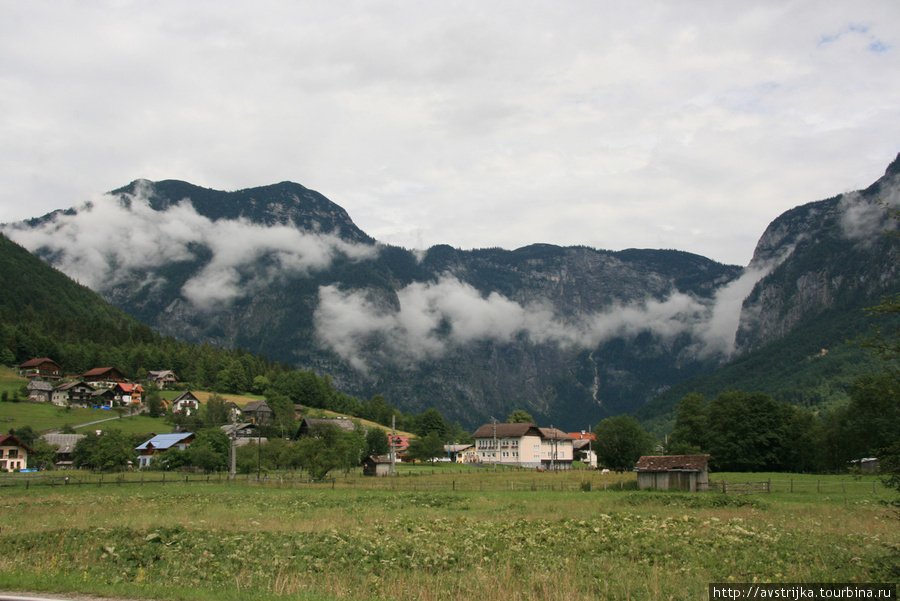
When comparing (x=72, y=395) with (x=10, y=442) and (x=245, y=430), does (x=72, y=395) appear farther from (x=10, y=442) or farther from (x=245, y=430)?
(x=10, y=442)

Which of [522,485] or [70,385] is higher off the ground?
[70,385]

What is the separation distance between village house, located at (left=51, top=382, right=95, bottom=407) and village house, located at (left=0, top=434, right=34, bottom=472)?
3869cm

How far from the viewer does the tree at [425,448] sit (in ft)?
430

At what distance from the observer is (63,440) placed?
98875 millimetres

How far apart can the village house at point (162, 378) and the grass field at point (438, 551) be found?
13378cm

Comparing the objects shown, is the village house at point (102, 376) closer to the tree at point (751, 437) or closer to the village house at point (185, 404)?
the village house at point (185, 404)

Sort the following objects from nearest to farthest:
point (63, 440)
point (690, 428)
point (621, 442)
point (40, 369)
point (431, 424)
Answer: point (621, 442) → point (63, 440) → point (690, 428) → point (40, 369) → point (431, 424)

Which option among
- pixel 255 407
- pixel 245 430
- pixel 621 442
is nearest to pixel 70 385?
pixel 255 407

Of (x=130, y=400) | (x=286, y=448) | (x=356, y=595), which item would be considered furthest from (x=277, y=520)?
(x=130, y=400)

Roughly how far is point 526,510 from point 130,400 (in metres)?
131

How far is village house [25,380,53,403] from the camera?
126562 mm

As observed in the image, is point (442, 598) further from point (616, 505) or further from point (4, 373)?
point (4, 373)

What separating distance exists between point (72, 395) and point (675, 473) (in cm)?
12561

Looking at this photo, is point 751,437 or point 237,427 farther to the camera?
point 237,427
